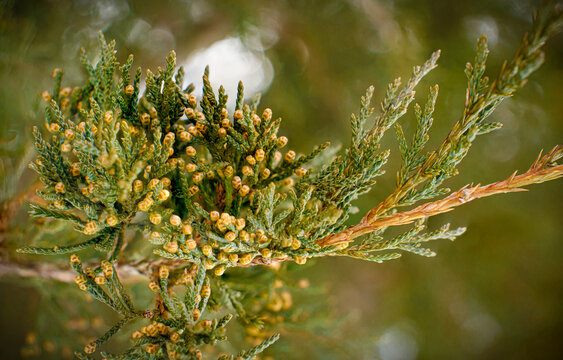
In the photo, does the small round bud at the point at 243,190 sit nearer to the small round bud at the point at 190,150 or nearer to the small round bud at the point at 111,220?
the small round bud at the point at 190,150

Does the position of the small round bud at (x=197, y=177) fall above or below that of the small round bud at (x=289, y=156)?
below

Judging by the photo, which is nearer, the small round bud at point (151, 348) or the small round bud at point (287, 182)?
the small round bud at point (151, 348)

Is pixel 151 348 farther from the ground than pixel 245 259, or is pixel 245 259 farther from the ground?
pixel 245 259

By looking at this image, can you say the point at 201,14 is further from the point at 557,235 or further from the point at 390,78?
the point at 557,235

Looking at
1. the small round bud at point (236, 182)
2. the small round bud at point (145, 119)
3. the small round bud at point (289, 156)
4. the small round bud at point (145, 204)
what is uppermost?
the small round bud at point (145, 119)

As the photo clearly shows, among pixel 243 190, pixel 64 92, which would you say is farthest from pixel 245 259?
pixel 64 92

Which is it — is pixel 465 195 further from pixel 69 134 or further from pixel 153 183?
pixel 69 134

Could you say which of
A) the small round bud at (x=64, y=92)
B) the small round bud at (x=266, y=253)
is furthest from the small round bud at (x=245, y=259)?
the small round bud at (x=64, y=92)

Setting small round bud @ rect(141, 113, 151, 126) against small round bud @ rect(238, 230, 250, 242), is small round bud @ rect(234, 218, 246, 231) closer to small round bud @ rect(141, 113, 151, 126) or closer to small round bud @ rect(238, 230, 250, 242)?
small round bud @ rect(238, 230, 250, 242)
